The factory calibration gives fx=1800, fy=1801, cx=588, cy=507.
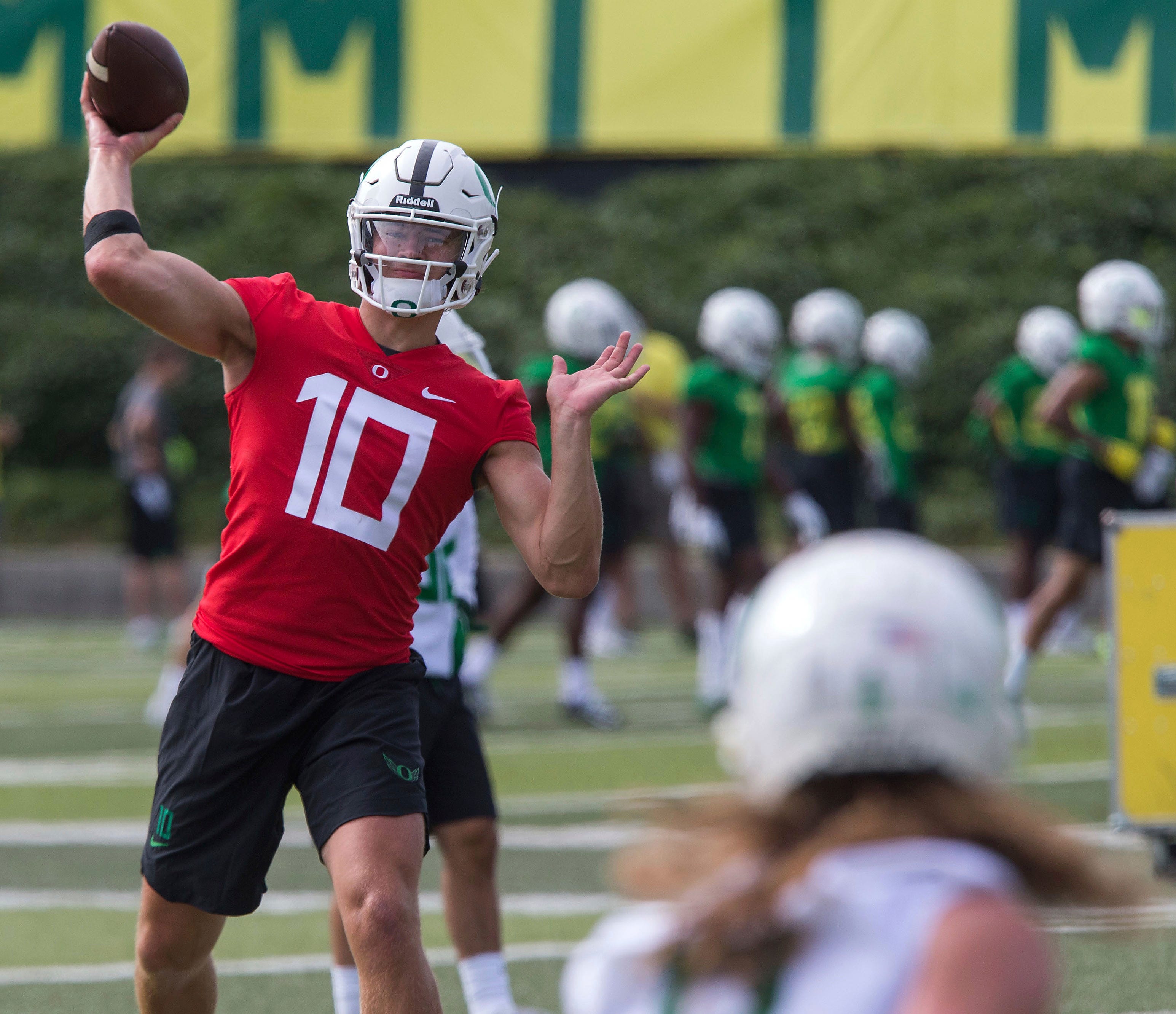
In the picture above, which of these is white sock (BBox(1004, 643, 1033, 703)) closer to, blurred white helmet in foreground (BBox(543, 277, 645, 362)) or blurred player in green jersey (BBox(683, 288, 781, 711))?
blurred player in green jersey (BBox(683, 288, 781, 711))

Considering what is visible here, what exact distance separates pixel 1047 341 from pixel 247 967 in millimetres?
8904

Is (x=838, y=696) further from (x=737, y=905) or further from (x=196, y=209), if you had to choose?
(x=196, y=209)

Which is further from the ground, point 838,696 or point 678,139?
point 678,139

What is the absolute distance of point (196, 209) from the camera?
20.2 m

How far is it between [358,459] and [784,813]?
191 cm

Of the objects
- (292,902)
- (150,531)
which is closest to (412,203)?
(292,902)

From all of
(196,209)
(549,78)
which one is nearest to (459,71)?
(549,78)

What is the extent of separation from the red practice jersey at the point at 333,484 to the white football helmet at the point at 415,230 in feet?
0.43

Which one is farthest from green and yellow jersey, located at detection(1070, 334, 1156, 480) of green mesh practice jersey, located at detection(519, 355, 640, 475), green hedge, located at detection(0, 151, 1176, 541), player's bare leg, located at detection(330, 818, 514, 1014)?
green hedge, located at detection(0, 151, 1176, 541)

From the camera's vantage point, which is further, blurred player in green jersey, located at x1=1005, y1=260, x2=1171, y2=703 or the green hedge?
the green hedge

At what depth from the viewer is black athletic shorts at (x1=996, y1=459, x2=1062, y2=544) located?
1245 cm

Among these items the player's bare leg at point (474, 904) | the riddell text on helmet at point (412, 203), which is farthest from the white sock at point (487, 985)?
the riddell text on helmet at point (412, 203)

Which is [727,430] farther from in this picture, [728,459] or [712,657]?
[712,657]

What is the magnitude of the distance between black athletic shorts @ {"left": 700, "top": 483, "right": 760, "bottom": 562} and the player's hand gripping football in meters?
6.94
